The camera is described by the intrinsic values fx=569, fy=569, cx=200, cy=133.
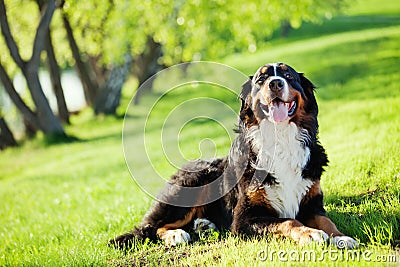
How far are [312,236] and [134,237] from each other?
6.44 ft

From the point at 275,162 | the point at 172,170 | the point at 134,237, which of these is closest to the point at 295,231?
the point at 275,162

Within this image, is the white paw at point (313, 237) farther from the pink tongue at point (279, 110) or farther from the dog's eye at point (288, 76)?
the dog's eye at point (288, 76)

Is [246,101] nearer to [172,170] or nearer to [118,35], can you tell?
[172,170]

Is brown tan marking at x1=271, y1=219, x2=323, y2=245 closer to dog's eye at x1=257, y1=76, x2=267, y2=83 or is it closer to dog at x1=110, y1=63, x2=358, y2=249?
dog at x1=110, y1=63, x2=358, y2=249

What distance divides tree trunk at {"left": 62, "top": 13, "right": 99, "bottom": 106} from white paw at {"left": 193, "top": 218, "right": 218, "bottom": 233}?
1788 centimetres

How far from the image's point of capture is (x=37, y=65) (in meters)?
17.8

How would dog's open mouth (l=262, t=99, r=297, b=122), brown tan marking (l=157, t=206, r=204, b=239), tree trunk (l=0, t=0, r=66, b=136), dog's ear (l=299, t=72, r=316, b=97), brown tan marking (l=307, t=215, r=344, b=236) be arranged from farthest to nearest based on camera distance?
tree trunk (l=0, t=0, r=66, b=136)
brown tan marking (l=157, t=206, r=204, b=239)
dog's ear (l=299, t=72, r=316, b=97)
dog's open mouth (l=262, t=99, r=297, b=122)
brown tan marking (l=307, t=215, r=344, b=236)

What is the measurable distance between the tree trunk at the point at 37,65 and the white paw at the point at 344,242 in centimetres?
1376

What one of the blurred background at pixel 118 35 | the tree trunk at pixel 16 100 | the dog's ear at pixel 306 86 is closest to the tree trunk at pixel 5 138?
the blurred background at pixel 118 35

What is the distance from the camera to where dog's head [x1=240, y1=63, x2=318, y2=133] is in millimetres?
4992

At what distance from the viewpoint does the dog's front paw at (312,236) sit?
4.47 m

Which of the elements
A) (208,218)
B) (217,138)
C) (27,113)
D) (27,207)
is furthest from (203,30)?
(208,218)

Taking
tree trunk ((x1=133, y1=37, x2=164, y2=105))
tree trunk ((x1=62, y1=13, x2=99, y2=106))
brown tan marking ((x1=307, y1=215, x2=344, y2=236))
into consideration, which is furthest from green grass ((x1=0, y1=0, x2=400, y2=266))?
tree trunk ((x1=62, y1=13, x2=99, y2=106))

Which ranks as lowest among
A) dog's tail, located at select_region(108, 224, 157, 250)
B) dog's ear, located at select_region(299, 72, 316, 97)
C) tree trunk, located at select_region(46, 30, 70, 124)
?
dog's tail, located at select_region(108, 224, 157, 250)
